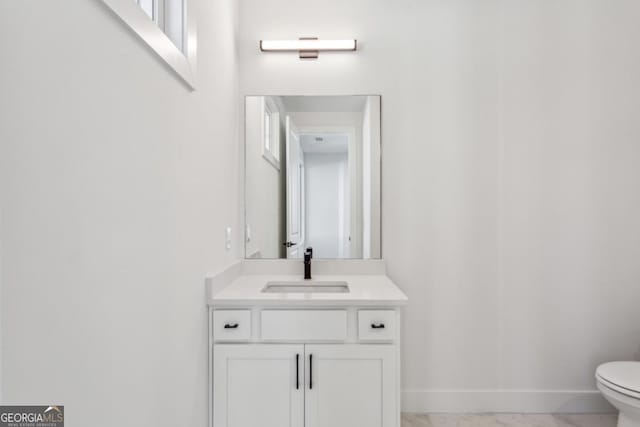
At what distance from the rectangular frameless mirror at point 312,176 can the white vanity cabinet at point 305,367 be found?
689 mm

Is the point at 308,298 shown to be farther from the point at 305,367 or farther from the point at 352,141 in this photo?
the point at 352,141

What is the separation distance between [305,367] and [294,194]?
42.4 inches

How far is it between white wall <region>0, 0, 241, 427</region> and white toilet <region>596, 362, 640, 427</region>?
194 centimetres

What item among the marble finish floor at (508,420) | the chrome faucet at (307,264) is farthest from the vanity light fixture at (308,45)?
the marble finish floor at (508,420)

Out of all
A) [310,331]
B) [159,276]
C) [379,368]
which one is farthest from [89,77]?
[379,368]

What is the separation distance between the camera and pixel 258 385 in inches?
63.2

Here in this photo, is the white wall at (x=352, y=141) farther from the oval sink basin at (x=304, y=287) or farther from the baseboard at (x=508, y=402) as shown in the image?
the baseboard at (x=508, y=402)

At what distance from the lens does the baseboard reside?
2.18 metres

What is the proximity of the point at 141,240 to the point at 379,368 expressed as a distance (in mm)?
1146

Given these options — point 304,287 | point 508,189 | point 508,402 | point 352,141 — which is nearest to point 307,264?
point 304,287

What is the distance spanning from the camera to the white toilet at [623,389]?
1658mm

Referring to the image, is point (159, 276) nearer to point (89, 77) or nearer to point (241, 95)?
point (89, 77)

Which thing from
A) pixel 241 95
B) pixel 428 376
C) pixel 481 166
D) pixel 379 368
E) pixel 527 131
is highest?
pixel 241 95

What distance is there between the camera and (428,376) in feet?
7.23
